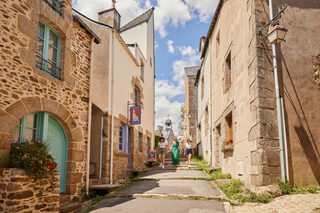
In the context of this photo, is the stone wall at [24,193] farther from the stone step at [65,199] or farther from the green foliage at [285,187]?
the green foliage at [285,187]

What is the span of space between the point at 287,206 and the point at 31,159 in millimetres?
4488

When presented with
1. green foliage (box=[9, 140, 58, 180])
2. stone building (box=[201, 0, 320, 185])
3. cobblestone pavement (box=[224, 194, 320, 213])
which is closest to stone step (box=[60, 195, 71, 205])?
green foliage (box=[9, 140, 58, 180])

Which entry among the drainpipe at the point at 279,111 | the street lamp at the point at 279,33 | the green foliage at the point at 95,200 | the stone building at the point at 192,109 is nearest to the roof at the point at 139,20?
the stone building at the point at 192,109

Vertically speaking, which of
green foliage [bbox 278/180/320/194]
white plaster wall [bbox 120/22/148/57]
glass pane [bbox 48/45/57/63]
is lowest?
green foliage [bbox 278/180/320/194]

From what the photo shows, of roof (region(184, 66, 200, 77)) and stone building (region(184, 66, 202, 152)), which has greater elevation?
roof (region(184, 66, 200, 77))

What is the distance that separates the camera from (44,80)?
5.30 meters

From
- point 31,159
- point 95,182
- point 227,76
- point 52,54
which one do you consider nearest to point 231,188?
point 95,182

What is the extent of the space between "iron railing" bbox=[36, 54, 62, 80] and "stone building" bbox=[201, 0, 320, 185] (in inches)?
180

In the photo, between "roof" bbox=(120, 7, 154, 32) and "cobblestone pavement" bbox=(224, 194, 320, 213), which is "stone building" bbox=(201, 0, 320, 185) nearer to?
"cobblestone pavement" bbox=(224, 194, 320, 213)

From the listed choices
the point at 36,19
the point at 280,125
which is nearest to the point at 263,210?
the point at 280,125

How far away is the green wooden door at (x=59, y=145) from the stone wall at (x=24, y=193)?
48.0 inches

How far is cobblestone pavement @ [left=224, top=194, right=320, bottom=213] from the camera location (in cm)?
418

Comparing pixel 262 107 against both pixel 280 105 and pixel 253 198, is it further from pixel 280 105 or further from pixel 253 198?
pixel 253 198

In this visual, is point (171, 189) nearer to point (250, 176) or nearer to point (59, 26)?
point (250, 176)
